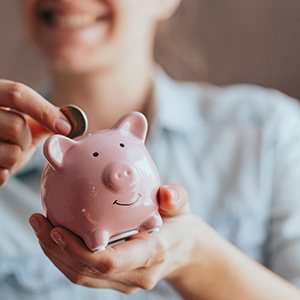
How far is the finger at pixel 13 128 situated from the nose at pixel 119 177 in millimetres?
129

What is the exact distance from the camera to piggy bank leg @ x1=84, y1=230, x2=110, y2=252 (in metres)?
0.54

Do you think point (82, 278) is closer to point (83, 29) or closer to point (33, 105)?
point (33, 105)

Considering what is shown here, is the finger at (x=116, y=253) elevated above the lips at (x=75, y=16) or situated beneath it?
elevated above

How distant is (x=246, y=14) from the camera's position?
4.69ft

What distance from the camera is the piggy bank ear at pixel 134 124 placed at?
1.91 ft

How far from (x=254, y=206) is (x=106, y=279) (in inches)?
17.6

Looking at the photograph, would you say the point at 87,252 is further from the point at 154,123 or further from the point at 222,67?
the point at 222,67

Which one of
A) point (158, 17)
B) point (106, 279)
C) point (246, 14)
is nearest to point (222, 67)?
point (246, 14)

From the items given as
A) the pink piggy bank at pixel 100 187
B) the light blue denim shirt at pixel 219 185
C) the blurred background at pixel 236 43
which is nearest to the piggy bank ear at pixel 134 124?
the pink piggy bank at pixel 100 187

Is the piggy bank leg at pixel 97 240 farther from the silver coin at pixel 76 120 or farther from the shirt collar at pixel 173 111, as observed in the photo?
the shirt collar at pixel 173 111

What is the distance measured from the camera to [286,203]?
1.03 meters

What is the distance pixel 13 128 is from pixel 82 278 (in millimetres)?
151

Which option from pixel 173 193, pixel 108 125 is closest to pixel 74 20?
pixel 108 125

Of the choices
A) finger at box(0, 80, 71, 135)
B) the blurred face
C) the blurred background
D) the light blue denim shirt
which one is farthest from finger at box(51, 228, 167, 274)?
the blurred background
